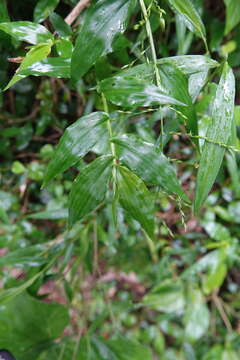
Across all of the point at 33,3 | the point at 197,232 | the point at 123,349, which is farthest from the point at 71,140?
the point at 197,232

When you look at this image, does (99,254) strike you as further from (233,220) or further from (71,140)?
(71,140)

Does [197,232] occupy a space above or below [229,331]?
above

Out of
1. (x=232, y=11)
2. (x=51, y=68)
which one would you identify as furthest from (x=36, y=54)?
(x=232, y=11)

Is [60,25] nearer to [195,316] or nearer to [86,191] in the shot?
[86,191]

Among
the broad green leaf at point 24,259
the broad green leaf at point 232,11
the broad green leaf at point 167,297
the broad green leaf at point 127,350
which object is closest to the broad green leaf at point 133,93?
the broad green leaf at point 232,11

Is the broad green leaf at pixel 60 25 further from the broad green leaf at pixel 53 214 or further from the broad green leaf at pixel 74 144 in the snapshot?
the broad green leaf at pixel 53 214
